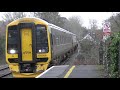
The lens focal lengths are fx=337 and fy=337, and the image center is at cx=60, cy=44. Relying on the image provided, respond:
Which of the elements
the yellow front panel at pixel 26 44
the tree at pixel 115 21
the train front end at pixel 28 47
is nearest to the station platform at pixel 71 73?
the train front end at pixel 28 47

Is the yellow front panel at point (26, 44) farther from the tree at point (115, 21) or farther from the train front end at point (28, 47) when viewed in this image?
the tree at point (115, 21)

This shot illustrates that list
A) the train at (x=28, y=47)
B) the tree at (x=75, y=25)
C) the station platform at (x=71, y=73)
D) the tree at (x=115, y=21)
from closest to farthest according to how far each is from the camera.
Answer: the station platform at (x=71, y=73), the train at (x=28, y=47), the tree at (x=115, y=21), the tree at (x=75, y=25)

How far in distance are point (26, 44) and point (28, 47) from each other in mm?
170

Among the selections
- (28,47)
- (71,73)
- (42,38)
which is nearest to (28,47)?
(28,47)

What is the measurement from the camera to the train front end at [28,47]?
15758 millimetres

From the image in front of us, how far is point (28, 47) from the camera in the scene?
52.0 ft

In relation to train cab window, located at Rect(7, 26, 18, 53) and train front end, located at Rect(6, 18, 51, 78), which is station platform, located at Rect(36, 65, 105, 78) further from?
train cab window, located at Rect(7, 26, 18, 53)
